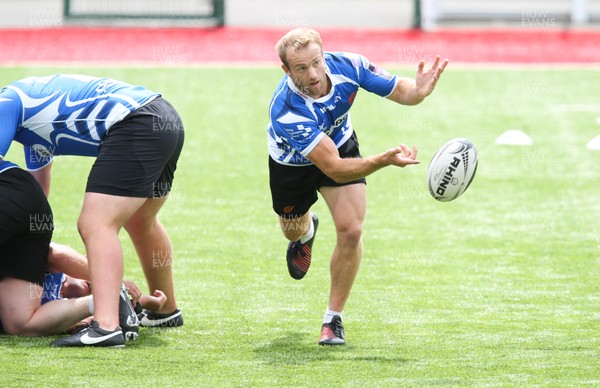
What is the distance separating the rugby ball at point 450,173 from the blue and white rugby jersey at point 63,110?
1.60 meters

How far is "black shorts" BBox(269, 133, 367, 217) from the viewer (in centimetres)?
631

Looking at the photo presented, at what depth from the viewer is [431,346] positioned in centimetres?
579

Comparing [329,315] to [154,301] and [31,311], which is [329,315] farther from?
[31,311]

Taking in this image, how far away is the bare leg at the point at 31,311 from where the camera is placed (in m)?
5.82

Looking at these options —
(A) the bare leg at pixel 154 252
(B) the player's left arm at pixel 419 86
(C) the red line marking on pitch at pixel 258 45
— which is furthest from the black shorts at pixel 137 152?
(C) the red line marking on pitch at pixel 258 45

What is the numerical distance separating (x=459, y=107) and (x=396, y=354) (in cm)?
867

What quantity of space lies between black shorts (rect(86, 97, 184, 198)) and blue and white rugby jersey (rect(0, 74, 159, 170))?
67 millimetres

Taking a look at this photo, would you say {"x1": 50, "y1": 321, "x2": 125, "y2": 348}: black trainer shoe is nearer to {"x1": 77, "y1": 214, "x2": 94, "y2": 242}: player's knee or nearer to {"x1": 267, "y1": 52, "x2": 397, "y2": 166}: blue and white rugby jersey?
{"x1": 77, "y1": 214, "x2": 94, "y2": 242}: player's knee

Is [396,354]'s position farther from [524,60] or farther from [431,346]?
[524,60]

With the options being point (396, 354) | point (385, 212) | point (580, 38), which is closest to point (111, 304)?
point (396, 354)

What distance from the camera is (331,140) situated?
19.2ft

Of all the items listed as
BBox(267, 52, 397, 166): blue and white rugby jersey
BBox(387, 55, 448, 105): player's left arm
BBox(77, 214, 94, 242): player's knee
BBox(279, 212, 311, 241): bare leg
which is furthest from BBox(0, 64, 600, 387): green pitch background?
BBox(387, 55, 448, 105): player's left arm

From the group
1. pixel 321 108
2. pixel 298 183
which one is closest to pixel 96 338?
pixel 298 183

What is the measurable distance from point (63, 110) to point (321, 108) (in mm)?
1332
